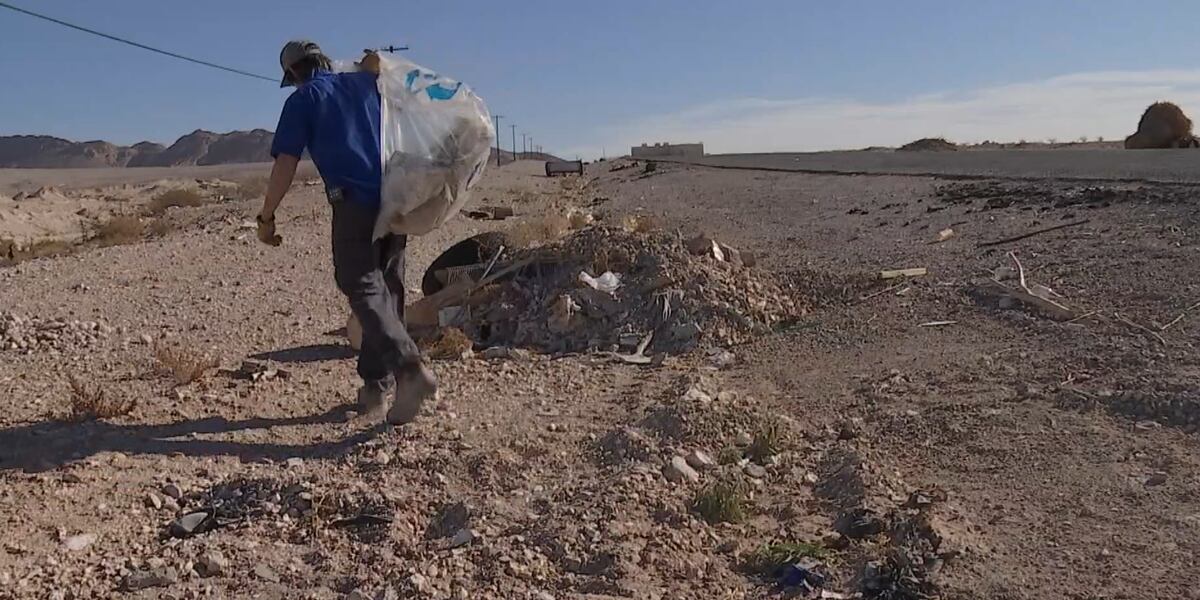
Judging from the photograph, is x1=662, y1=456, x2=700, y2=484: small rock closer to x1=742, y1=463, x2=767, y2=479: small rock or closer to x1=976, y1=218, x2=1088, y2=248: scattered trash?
x1=742, y1=463, x2=767, y2=479: small rock

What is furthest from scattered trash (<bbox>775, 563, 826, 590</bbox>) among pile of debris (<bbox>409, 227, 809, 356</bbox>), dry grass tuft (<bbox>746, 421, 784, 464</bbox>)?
pile of debris (<bbox>409, 227, 809, 356</bbox>)

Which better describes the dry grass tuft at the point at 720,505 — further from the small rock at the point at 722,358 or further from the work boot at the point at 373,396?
the small rock at the point at 722,358

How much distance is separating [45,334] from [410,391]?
3113 millimetres

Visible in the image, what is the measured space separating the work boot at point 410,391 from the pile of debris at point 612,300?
1998mm

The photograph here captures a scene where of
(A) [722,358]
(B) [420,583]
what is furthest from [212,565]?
(A) [722,358]

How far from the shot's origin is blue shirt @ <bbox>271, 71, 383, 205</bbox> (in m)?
4.45

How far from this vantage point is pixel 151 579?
3225 mm

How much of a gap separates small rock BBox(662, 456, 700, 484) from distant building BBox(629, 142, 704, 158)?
85.7 m

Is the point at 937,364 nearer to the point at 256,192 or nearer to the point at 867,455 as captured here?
the point at 867,455

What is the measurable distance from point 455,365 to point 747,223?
34.0 ft

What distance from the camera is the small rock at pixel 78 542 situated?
3.43 m

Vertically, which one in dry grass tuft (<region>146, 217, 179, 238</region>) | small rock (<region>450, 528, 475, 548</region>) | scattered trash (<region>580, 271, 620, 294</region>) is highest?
scattered trash (<region>580, 271, 620, 294</region>)

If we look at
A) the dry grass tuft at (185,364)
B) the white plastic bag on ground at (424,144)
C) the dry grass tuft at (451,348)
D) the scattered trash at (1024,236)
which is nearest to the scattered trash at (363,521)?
the white plastic bag on ground at (424,144)

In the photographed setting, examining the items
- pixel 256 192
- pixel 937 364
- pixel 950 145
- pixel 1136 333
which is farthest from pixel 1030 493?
pixel 950 145
